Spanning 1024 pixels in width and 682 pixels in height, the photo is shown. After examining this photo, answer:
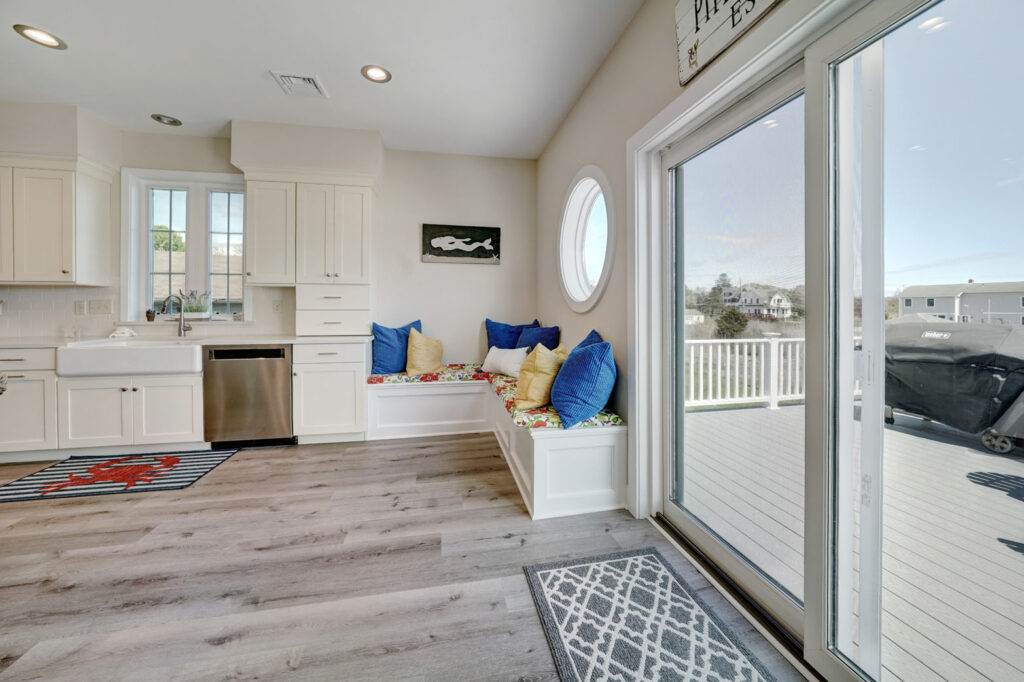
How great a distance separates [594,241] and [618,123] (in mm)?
968

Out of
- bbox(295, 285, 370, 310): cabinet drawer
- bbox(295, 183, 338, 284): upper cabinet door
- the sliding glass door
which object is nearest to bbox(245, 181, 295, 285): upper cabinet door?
bbox(295, 183, 338, 284): upper cabinet door

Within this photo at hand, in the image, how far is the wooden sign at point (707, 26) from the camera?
1.30 m

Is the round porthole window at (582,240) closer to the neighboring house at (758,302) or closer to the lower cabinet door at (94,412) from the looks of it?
the neighboring house at (758,302)

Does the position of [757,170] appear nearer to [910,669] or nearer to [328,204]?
[910,669]

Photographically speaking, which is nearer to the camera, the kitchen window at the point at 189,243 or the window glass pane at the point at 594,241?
the window glass pane at the point at 594,241

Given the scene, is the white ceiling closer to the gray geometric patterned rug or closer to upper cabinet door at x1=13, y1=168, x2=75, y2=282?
upper cabinet door at x1=13, y1=168, x2=75, y2=282

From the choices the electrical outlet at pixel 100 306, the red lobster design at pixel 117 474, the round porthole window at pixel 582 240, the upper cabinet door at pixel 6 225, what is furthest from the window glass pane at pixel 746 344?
the upper cabinet door at pixel 6 225

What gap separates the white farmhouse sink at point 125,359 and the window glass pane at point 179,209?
1.21 metres

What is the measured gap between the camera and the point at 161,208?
11.3ft

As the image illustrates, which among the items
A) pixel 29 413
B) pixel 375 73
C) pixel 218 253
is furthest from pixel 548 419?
pixel 29 413

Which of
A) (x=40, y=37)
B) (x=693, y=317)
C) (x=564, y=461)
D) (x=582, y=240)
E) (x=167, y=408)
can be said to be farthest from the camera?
(x=582, y=240)

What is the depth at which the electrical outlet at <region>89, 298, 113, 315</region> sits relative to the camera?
323 cm

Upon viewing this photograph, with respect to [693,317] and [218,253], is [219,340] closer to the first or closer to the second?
[218,253]

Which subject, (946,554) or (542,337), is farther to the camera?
(542,337)
